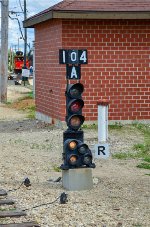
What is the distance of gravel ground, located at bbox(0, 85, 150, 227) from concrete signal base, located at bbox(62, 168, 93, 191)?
99mm

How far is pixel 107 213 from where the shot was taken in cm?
877

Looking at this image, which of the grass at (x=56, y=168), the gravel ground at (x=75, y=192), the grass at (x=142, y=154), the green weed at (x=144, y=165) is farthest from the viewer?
the grass at (x=142, y=154)

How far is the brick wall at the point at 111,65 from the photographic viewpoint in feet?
59.7

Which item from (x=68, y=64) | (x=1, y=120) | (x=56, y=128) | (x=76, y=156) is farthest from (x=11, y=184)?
(x=1, y=120)

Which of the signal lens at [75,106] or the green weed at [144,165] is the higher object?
the signal lens at [75,106]

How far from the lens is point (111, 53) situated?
18438 millimetres

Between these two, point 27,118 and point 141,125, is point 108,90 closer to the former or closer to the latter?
point 141,125

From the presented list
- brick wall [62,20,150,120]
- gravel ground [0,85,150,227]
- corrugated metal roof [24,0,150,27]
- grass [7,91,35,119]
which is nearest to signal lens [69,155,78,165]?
gravel ground [0,85,150,227]

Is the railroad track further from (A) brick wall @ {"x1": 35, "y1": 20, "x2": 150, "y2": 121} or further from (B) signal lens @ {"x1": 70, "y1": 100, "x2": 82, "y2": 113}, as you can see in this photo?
(A) brick wall @ {"x1": 35, "y1": 20, "x2": 150, "y2": 121}

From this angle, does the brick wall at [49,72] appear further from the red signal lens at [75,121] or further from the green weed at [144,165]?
the red signal lens at [75,121]

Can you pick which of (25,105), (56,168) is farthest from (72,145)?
(25,105)

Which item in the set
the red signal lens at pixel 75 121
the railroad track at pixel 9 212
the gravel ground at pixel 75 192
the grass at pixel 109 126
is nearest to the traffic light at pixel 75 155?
the red signal lens at pixel 75 121

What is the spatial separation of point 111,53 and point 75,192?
28.9ft

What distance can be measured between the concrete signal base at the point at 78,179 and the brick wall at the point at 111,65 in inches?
315
